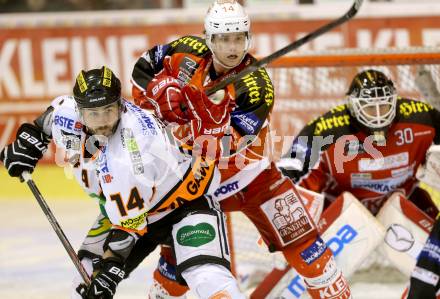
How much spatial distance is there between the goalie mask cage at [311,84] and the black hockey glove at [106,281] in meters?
1.38

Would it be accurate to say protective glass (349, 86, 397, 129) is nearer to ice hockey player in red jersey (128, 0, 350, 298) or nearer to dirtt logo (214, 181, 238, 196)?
ice hockey player in red jersey (128, 0, 350, 298)

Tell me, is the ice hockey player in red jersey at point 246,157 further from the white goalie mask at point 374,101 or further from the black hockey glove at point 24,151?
the white goalie mask at point 374,101

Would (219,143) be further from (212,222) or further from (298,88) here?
(298,88)

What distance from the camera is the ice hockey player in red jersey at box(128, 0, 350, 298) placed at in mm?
4156

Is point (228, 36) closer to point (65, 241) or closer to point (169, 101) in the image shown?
point (169, 101)

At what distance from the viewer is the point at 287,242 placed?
4223 millimetres

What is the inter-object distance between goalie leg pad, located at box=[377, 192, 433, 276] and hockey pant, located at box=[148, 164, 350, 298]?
68 centimetres

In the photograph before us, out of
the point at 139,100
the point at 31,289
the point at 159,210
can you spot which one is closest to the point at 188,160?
the point at 159,210

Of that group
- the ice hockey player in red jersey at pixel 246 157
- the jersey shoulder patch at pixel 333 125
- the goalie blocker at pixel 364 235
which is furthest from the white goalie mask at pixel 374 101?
the ice hockey player in red jersey at pixel 246 157

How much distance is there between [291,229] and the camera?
4.21 metres

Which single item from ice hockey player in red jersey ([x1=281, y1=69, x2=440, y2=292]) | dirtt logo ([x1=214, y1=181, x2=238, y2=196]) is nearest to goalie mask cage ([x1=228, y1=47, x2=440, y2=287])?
ice hockey player in red jersey ([x1=281, y1=69, x2=440, y2=292])

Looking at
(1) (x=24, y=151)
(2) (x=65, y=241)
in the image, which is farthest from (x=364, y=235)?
(1) (x=24, y=151)

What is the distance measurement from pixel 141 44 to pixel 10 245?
243 cm

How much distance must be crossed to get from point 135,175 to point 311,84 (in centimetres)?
244
